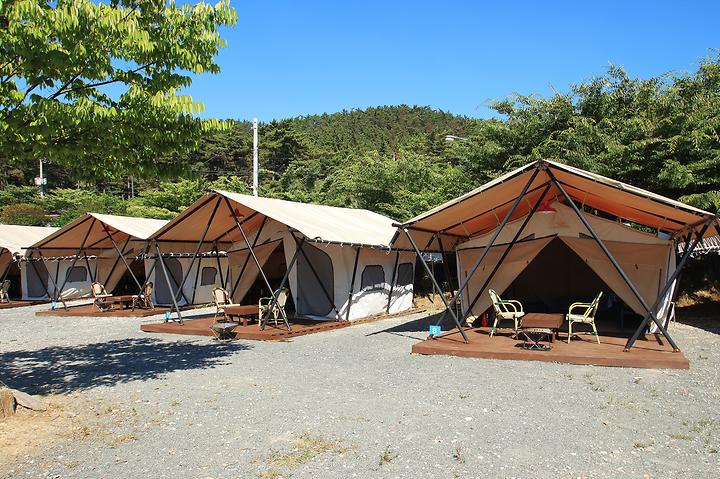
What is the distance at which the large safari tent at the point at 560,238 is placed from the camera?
844cm

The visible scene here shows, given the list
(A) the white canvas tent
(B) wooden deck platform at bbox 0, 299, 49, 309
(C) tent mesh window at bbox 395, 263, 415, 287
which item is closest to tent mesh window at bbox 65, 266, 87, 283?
(B) wooden deck platform at bbox 0, 299, 49, 309

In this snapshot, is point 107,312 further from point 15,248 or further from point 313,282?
point 313,282

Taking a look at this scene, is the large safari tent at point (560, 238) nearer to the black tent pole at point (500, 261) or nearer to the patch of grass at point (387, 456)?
the black tent pole at point (500, 261)

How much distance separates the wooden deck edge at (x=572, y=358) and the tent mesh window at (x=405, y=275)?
646 cm

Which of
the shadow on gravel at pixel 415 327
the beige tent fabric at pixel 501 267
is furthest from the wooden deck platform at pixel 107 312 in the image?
the beige tent fabric at pixel 501 267

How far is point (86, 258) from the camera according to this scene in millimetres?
19062

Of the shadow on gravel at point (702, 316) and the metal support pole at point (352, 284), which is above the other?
the metal support pole at point (352, 284)

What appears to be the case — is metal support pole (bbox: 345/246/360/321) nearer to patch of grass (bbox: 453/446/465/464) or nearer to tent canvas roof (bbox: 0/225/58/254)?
patch of grass (bbox: 453/446/465/464)

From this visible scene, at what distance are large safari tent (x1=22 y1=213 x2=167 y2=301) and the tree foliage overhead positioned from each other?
10.9 metres

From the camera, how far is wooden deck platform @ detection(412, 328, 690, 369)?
731 centimetres

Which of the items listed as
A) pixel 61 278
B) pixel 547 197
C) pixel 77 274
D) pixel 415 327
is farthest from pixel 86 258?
pixel 547 197

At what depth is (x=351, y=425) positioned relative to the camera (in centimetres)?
510

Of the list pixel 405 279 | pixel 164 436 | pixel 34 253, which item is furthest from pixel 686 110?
pixel 34 253

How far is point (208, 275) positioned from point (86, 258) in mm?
4983
